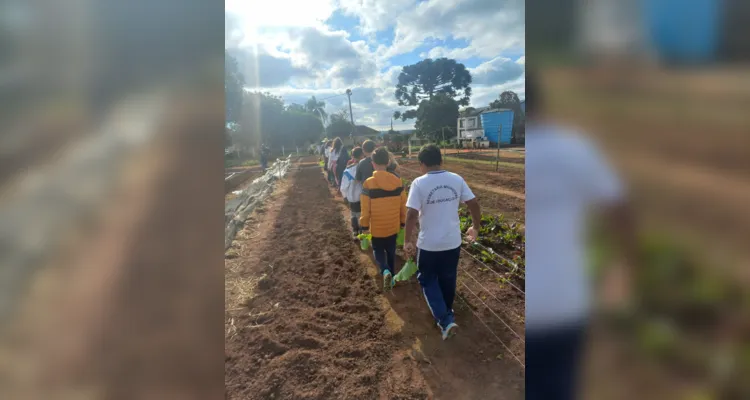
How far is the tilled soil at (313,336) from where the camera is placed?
226 centimetres

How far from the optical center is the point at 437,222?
2.53 metres

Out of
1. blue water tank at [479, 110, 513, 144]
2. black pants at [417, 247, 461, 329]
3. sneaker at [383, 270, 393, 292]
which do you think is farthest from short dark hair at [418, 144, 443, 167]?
sneaker at [383, 270, 393, 292]

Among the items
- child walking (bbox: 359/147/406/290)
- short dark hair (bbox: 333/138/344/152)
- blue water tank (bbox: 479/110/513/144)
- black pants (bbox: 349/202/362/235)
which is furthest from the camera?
short dark hair (bbox: 333/138/344/152)

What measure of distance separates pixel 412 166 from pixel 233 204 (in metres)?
9.59

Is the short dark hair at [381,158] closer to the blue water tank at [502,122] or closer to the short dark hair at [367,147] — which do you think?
the blue water tank at [502,122]

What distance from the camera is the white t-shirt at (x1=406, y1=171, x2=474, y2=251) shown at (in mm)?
2502

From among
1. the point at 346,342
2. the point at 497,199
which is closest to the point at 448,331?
the point at 346,342
